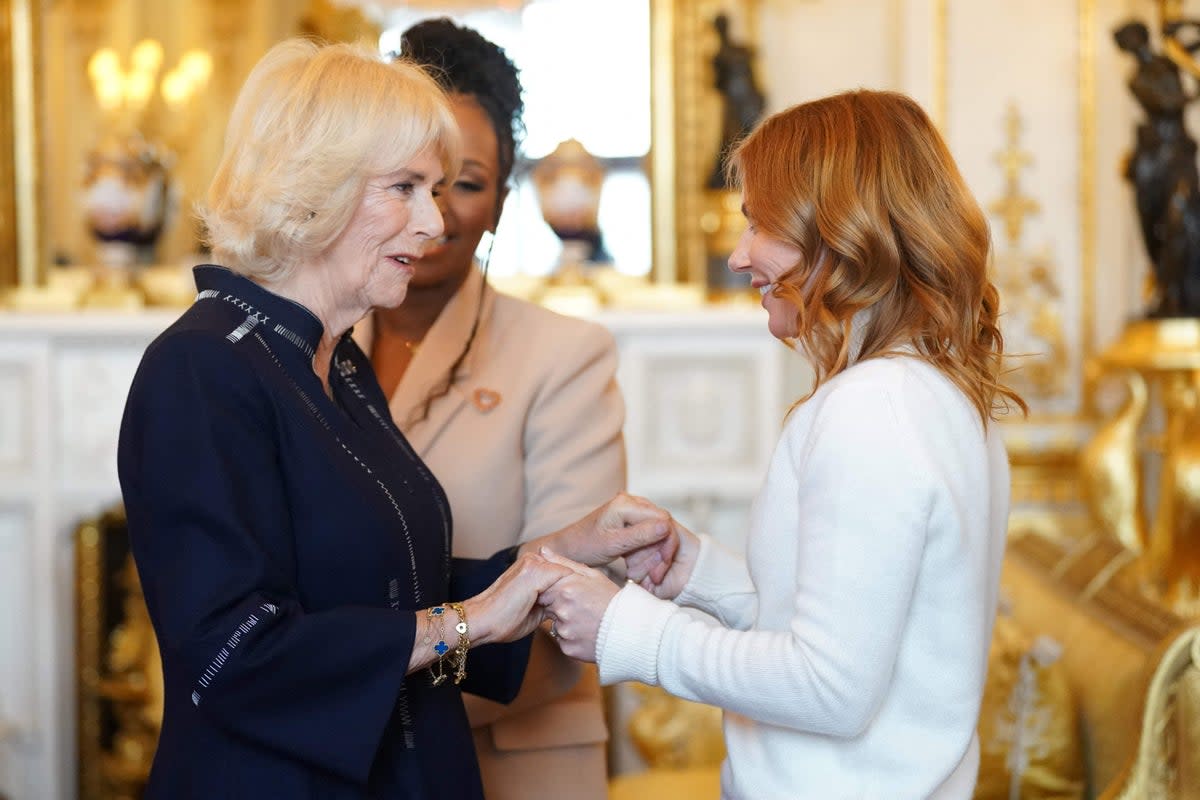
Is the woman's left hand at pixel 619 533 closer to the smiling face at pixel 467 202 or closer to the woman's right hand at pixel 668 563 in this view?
the woman's right hand at pixel 668 563

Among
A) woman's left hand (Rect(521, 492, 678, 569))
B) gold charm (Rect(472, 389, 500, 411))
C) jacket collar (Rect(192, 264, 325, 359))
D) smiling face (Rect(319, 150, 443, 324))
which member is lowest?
woman's left hand (Rect(521, 492, 678, 569))

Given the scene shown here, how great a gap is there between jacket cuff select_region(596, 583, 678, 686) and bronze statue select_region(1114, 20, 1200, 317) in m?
3.00

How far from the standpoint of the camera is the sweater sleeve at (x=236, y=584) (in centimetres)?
155

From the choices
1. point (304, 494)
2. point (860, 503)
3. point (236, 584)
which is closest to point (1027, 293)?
point (860, 503)

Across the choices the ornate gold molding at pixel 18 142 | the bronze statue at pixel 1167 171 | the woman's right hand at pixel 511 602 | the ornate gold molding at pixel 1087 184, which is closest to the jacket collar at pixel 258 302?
the woman's right hand at pixel 511 602

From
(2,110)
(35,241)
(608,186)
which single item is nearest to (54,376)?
(35,241)

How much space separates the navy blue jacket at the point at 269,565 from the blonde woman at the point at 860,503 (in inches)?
10.0

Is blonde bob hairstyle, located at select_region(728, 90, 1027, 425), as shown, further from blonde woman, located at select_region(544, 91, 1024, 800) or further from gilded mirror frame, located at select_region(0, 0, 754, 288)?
Result: gilded mirror frame, located at select_region(0, 0, 754, 288)

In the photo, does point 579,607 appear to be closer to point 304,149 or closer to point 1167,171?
point 304,149

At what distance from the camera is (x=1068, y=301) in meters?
4.86

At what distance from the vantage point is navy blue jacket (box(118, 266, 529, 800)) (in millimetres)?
1559

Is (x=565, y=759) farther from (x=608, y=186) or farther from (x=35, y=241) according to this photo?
(x=35, y=241)

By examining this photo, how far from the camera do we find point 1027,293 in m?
4.86

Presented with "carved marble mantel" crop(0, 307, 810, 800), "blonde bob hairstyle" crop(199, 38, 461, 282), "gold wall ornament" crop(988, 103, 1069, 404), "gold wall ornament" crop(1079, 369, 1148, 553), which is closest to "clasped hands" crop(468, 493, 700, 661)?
"blonde bob hairstyle" crop(199, 38, 461, 282)
